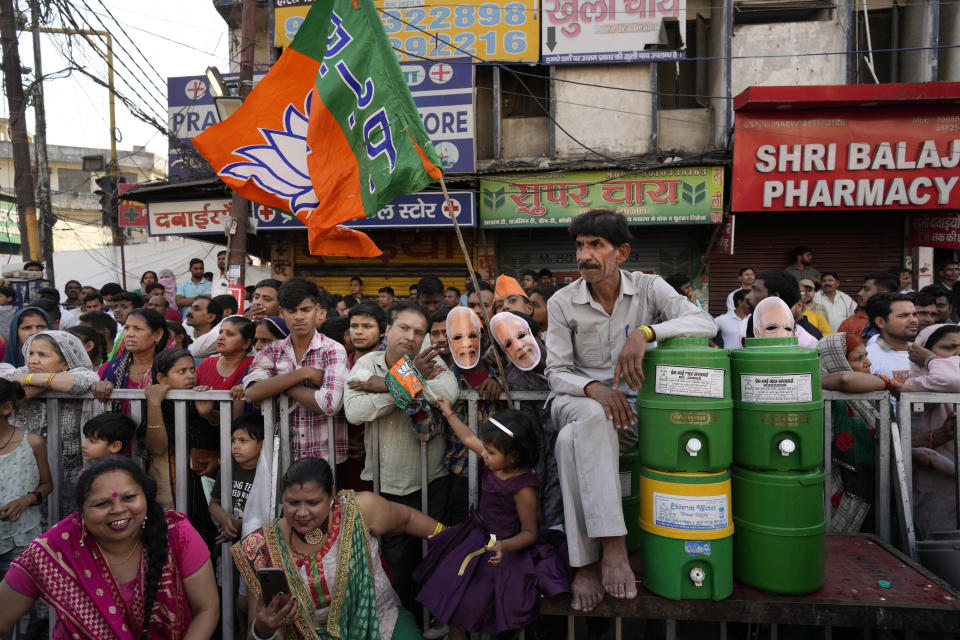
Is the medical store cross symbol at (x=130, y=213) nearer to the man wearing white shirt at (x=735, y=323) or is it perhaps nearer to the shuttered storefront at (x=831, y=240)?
the shuttered storefront at (x=831, y=240)

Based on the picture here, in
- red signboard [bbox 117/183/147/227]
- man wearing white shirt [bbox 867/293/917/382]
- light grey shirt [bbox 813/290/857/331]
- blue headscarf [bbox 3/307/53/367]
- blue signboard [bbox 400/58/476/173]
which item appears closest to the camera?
man wearing white shirt [bbox 867/293/917/382]

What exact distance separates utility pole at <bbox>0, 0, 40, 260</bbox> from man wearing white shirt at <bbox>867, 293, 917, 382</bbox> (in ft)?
41.2

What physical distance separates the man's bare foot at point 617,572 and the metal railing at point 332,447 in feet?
2.87

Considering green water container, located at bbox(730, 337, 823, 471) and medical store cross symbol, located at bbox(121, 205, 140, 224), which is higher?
medical store cross symbol, located at bbox(121, 205, 140, 224)

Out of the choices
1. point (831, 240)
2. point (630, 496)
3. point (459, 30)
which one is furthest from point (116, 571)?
point (831, 240)

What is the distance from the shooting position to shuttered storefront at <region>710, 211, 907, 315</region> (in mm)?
10555

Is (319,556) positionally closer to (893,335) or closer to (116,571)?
(116,571)

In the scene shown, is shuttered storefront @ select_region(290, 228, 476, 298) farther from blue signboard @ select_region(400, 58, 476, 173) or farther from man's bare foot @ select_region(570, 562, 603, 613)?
man's bare foot @ select_region(570, 562, 603, 613)

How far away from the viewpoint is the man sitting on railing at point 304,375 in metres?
3.17

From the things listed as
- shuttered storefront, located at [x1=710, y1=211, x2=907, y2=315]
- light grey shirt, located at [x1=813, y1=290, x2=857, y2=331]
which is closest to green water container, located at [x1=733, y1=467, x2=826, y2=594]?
light grey shirt, located at [x1=813, y1=290, x2=857, y2=331]

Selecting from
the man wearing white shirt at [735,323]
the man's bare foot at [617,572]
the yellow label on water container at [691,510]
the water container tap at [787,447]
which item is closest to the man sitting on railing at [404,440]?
the man's bare foot at [617,572]

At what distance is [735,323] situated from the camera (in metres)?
5.72

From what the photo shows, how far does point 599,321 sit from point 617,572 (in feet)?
3.83

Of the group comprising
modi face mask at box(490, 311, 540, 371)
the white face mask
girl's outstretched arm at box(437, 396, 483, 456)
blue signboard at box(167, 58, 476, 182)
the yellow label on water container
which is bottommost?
the yellow label on water container
